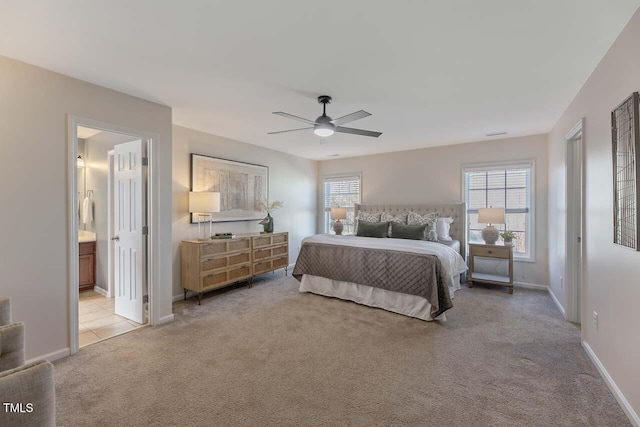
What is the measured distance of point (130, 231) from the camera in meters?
3.48

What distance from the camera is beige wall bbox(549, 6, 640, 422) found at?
1.84 metres

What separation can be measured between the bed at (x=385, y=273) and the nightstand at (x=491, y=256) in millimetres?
263

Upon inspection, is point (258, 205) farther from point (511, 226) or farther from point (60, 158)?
point (511, 226)

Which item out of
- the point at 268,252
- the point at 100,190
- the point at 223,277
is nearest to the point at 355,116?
the point at 223,277

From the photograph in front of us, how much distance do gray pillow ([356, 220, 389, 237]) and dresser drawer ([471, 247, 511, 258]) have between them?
4.88 feet

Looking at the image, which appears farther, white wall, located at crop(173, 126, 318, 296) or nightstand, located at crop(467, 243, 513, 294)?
nightstand, located at crop(467, 243, 513, 294)

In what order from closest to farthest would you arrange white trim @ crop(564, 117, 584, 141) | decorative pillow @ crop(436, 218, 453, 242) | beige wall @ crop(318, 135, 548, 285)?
white trim @ crop(564, 117, 584, 141)
beige wall @ crop(318, 135, 548, 285)
decorative pillow @ crop(436, 218, 453, 242)

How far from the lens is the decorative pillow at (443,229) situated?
5156 millimetres

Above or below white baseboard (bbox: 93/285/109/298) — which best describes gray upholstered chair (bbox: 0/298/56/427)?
above

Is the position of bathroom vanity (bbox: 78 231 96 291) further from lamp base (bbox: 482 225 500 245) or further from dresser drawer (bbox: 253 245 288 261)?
lamp base (bbox: 482 225 500 245)

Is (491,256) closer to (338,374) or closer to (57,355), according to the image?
(338,374)

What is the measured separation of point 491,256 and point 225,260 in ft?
13.9

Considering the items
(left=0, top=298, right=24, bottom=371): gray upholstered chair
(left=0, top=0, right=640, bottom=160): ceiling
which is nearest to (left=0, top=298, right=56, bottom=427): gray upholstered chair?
(left=0, top=298, right=24, bottom=371): gray upholstered chair

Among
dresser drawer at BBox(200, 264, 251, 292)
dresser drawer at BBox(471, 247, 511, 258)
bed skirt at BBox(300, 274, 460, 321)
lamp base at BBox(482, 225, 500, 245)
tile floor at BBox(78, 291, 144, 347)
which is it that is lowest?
tile floor at BBox(78, 291, 144, 347)
